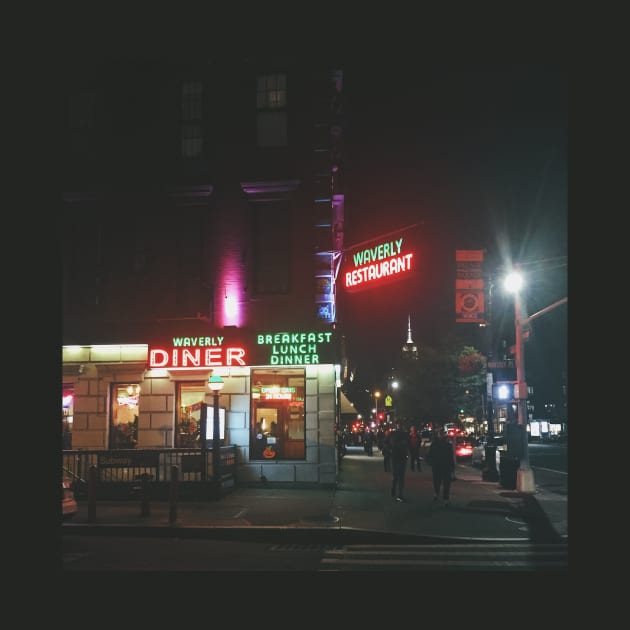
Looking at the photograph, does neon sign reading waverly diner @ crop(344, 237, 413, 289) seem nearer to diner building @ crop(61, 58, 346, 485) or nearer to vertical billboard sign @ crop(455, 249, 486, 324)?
diner building @ crop(61, 58, 346, 485)

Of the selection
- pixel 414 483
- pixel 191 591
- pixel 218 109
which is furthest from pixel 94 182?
pixel 191 591

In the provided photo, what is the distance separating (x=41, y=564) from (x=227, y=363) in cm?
1578

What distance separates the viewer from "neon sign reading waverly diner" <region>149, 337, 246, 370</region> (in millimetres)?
20453

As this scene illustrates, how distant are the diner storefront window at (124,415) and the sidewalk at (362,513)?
2597 millimetres

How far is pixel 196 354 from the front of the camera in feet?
67.3

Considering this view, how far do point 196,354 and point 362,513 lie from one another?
7.40 metres

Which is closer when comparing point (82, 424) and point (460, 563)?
point (460, 563)

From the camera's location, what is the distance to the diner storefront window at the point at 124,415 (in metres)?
21.4

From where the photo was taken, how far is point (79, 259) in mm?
22250

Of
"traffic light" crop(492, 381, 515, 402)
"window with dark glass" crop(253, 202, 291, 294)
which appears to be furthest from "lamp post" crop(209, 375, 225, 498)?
"traffic light" crop(492, 381, 515, 402)

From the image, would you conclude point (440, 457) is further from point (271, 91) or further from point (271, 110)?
point (271, 91)

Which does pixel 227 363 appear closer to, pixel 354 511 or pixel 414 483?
pixel 354 511

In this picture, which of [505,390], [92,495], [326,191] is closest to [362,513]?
[92,495]

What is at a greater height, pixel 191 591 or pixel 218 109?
pixel 218 109
